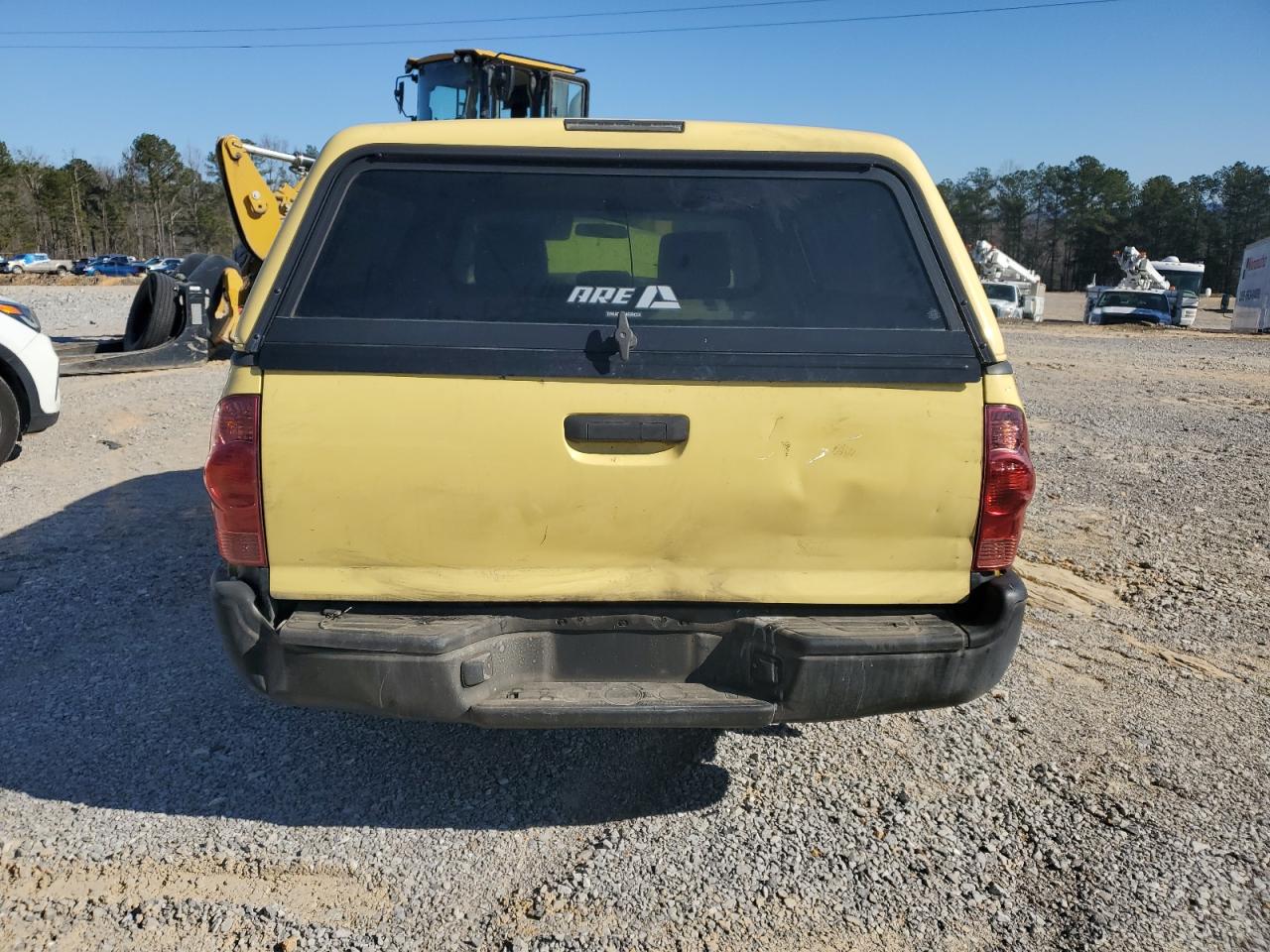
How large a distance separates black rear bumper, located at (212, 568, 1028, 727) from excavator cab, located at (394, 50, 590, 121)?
35.6 feet

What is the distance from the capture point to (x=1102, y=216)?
95500mm

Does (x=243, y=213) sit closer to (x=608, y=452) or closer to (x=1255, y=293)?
(x=608, y=452)

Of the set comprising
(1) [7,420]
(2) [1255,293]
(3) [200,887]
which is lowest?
(3) [200,887]

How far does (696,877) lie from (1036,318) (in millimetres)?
43088

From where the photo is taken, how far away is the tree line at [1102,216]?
87.8 m

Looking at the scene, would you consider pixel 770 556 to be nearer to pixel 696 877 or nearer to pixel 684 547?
pixel 684 547

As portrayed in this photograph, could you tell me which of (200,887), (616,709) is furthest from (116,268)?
(616,709)

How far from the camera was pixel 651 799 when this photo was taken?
340 centimetres

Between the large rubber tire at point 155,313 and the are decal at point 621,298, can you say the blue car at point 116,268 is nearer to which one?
the large rubber tire at point 155,313

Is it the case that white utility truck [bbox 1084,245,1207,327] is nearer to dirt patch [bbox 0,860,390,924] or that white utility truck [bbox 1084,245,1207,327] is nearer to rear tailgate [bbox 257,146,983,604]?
rear tailgate [bbox 257,146,983,604]

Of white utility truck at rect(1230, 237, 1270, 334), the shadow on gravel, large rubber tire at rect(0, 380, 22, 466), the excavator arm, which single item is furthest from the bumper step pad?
white utility truck at rect(1230, 237, 1270, 334)

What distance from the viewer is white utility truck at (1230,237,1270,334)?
35.3m

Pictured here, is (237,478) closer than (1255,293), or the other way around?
(237,478)

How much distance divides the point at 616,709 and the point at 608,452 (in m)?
0.73
